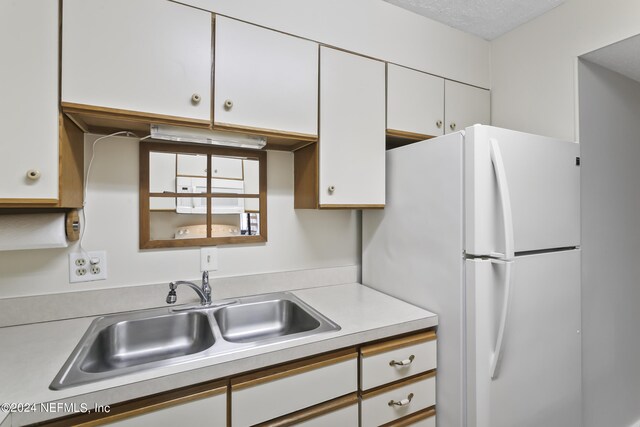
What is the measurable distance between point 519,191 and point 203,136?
1364 mm

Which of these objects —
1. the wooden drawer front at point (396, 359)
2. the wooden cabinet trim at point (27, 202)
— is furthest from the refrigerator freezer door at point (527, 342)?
the wooden cabinet trim at point (27, 202)

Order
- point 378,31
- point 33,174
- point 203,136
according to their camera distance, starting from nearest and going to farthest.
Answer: point 33,174 → point 203,136 → point 378,31

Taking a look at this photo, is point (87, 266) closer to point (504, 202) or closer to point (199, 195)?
point (199, 195)

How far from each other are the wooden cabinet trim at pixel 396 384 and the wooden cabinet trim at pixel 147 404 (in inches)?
23.0

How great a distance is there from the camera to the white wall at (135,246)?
4.17 feet

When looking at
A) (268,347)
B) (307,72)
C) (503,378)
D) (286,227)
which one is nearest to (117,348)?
(268,347)

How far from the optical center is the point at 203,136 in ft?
4.37

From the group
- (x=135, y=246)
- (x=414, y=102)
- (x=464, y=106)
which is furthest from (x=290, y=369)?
(x=464, y=106)

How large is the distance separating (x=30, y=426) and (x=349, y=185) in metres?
1.35

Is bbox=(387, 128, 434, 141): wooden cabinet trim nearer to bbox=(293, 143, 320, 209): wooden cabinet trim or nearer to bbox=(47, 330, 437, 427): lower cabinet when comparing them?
bbox=(293, 143, 320, 209): wooden cabinet trim

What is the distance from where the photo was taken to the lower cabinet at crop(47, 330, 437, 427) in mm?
914

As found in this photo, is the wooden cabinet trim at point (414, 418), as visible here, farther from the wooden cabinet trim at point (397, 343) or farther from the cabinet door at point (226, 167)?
the cabinet door at point (226, 167)

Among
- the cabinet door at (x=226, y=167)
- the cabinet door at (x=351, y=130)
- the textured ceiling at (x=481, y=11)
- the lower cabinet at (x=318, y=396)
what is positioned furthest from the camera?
the textured ceiling at (x=481, y=11)

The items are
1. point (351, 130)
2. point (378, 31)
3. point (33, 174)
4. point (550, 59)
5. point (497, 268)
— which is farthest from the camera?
point (550, 59)
